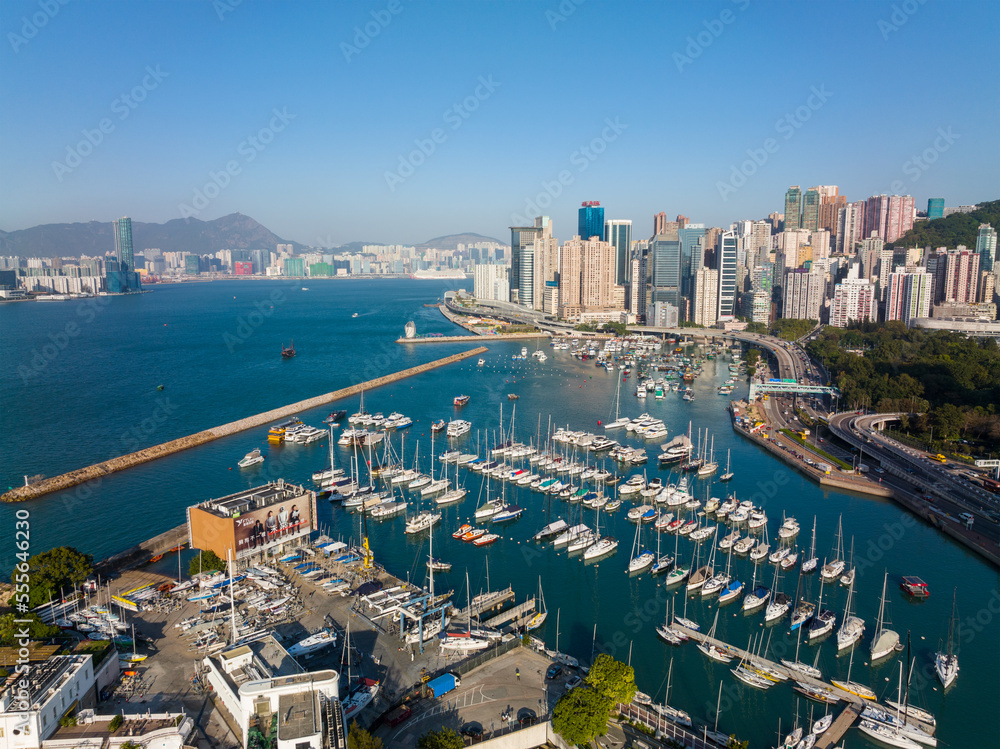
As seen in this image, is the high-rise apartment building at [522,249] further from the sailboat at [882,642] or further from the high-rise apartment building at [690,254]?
the sailboat at [882,642]

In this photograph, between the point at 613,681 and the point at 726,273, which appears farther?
the point at 726,273

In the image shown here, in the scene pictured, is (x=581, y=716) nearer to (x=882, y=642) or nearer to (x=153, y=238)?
(x=882, y=642)

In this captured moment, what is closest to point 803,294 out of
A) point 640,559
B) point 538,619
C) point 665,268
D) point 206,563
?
point 665,268

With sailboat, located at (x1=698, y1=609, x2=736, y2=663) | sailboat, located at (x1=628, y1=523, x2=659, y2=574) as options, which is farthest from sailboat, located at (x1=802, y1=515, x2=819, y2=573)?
sailboat, located at (x1=698, y1=609, x2=736, y2=663)

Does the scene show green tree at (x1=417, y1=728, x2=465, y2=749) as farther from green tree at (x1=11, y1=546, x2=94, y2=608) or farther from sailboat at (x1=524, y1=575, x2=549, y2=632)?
green tree at (x1=11, y1=546, x2=94, y2=608)

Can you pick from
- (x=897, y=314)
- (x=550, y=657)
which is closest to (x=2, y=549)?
(x=550, y=657)

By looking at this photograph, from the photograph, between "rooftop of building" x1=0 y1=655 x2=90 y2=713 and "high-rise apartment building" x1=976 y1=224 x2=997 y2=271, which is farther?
"high-rise apartment building" x1=976 y1=224 x2=997 y2=271

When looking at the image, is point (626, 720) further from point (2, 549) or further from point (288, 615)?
point (2, 549)
